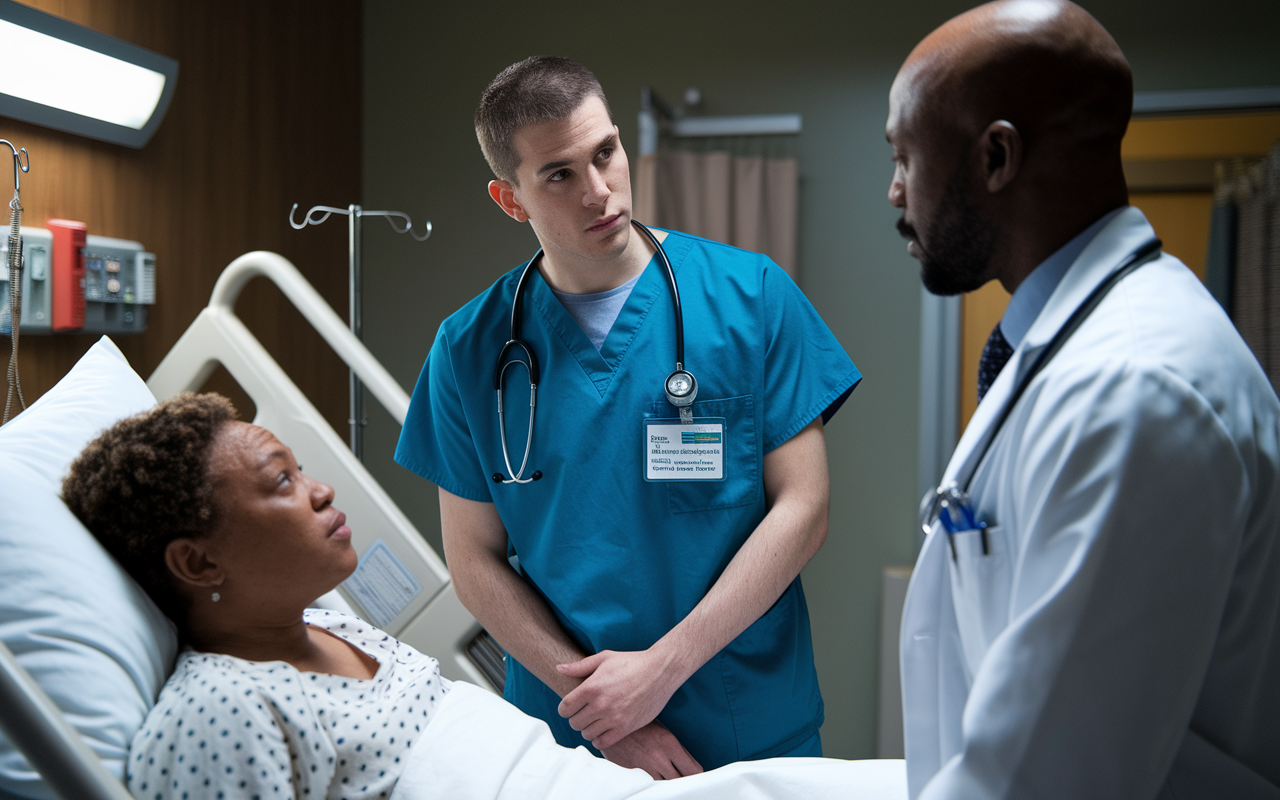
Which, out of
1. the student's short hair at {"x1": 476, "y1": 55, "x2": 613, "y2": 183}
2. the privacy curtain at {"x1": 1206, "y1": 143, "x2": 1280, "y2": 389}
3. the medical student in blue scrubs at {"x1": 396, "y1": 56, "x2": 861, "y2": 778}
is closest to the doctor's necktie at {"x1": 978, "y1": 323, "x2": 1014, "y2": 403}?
the medical student in blue scrubs at {"x1": 396, "y1": 56, "x2": 861, "y2": 778}

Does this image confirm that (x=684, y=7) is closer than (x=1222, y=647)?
No

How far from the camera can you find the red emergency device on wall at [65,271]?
6.08 ft

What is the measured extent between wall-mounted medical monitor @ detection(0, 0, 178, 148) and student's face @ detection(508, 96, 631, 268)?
1139mm

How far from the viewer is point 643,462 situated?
1370mm

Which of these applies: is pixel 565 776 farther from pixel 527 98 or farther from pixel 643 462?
pixel 527 98

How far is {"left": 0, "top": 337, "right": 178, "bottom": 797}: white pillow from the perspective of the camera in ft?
3.22

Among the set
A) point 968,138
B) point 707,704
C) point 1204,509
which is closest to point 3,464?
point 707,704

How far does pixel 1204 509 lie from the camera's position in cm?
67

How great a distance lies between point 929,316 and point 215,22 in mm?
2223

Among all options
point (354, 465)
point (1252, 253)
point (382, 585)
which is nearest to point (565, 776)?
point (382, 585)

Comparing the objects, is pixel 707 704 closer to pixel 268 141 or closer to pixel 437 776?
pixel 437 776

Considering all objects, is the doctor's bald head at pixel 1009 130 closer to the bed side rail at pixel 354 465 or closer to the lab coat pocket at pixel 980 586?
the lab coat pocket at pixel 980 586

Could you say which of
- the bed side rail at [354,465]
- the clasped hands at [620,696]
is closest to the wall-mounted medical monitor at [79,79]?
the bed side rail at [354,465]

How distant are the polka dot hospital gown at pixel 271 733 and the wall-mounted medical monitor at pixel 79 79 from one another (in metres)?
1.32
